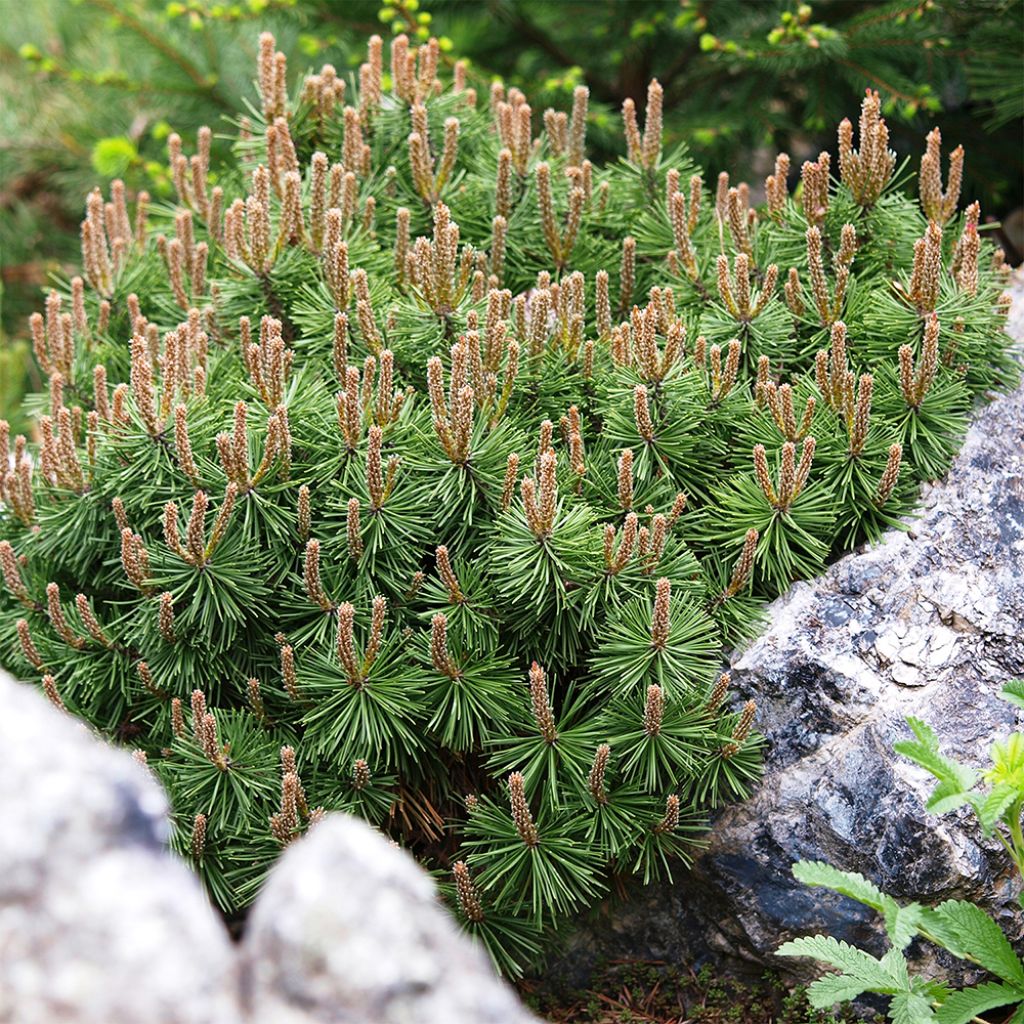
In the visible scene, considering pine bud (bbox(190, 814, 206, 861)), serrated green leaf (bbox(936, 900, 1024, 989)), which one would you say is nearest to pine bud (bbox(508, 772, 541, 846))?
pine bud (bbox(190, 814, 206, 861))

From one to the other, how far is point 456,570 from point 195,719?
0.61m

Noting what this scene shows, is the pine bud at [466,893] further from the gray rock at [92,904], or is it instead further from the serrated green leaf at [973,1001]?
the gray rock at [92,904]

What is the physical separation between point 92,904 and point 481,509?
1.56 metres

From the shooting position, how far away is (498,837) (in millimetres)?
2395

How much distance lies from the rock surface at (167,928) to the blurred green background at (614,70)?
3054mm

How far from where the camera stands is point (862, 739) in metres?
2.40

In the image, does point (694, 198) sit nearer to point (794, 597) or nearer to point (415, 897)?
point (794, 597)

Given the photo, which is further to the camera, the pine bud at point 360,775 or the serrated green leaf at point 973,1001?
the pine bud at point 360,775

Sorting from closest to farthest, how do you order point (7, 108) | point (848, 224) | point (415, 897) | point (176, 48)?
point (415, 897) → point (848, 224) → point (176, 48) → point (7, 108)

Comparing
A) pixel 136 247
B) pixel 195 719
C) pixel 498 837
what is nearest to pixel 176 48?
pixel 136 247

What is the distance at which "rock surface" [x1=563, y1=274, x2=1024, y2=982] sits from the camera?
92.3 inches

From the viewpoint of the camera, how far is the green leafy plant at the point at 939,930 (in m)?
1.98

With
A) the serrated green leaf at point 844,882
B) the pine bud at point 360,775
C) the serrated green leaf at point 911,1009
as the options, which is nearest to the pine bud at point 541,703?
the pine bud at point 360,775

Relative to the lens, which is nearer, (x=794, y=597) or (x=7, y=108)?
(x=794, y=597)
